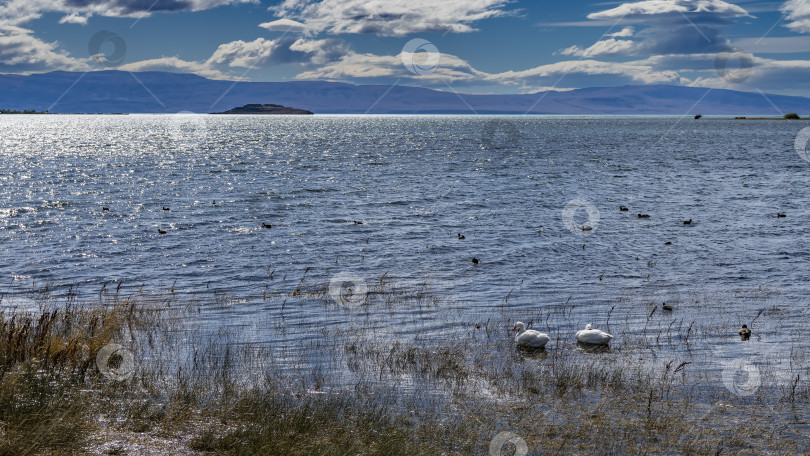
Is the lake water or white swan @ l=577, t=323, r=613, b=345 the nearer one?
white swan @ l=577, t=323, r=613, b=345

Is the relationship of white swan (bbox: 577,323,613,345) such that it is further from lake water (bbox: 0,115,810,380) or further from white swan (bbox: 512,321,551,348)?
lake water (bbox: 0,115,810,380)

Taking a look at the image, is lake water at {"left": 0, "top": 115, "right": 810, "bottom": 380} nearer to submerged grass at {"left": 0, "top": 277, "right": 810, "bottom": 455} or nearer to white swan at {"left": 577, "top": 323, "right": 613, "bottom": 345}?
submerged grass at {"left": 0, "top": 277, "right": 810, "bottom": 455}

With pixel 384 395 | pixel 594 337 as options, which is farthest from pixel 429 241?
pixel 384 395

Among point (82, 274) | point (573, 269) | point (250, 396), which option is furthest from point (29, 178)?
point (250, 396)

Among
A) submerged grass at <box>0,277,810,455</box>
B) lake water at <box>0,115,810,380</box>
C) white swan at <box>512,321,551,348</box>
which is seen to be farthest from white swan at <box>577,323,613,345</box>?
lake water at <box>0,115,810,380</box>

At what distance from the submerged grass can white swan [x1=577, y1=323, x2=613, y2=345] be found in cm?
36

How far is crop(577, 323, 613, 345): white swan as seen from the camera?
1730cm

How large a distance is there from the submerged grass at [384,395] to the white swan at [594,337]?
365 mm

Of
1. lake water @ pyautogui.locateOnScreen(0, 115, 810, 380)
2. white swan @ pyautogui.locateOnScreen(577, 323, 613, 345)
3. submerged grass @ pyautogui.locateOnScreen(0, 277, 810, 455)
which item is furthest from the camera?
lake water @ pyautogui.locateOnScreen(0, 115, 810, 380)

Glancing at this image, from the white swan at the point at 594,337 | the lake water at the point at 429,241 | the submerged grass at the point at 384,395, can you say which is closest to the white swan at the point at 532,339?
the submerged grass at the point at 384,395

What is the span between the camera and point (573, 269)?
28.1 meters

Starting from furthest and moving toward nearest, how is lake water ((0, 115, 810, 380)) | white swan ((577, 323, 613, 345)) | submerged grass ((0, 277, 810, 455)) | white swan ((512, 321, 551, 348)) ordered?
1. lake water ((0, 115, 810, 380))
2. white swan ((577, 323, 613, 345))
3. white swan ((512, 321, 551, 348))
4. submerged grass ((0, 277, 810, 455))

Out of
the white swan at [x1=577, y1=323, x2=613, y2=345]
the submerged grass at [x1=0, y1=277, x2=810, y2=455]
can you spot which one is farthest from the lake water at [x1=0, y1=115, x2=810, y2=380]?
the white swan at [x1=577, y1=323, x2=613, y2=345]

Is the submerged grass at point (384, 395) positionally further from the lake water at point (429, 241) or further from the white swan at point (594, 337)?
the lake water at point (429, 241)
